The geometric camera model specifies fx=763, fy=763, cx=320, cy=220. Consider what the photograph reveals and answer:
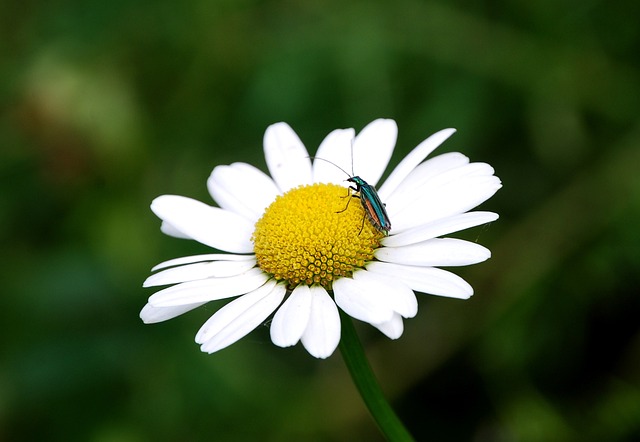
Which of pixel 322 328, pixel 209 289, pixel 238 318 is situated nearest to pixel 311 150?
pixel 209 289

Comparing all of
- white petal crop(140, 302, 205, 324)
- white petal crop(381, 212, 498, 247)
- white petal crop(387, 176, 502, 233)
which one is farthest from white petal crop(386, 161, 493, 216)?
white petal crop(140, 302, 205, 324)

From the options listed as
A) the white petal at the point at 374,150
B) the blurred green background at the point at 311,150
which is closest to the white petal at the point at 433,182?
the white petal at the point at 374,150

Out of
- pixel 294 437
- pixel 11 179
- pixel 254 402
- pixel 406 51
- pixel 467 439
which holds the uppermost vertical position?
pixel 11 179

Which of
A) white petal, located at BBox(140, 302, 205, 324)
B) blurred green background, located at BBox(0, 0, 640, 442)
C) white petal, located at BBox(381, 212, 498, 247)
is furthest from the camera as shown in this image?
blurred green background, located at BBox(0, 0, 640, 442)

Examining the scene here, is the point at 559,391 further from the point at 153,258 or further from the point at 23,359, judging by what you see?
the point at 23,359

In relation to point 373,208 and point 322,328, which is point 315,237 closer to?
point 373,208

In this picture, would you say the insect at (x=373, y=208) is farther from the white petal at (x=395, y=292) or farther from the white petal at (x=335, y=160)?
the white petal at (x=335, y=160)

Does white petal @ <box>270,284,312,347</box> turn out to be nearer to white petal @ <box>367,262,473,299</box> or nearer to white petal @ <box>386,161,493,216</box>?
white petal @ <box>367,262,473,299</box>

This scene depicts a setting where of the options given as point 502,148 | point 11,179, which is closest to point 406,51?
point 502,148
